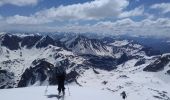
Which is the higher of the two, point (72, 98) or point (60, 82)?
point (60, 82)

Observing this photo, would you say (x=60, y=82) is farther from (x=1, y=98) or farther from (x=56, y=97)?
(x=1, y=98)

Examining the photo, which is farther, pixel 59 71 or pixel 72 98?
pixel 72 98

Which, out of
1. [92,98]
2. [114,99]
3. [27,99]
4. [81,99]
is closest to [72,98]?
[81,99]

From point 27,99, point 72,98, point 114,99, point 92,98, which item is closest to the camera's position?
point 27,99

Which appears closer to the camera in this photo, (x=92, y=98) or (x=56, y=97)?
(x=56, y=97)

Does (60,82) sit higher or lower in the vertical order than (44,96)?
higher

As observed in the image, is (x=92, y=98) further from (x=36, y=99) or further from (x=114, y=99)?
Answer: (x=36, y=99)

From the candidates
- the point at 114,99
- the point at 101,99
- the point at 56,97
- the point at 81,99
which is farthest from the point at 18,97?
the point at 114,99

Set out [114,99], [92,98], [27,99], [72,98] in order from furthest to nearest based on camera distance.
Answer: [114,99] → [92,98] → [72,98] → [27,99]

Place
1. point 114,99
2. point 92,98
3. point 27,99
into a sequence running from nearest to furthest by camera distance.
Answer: point 27,99 → point 92,98 → point 114,99
